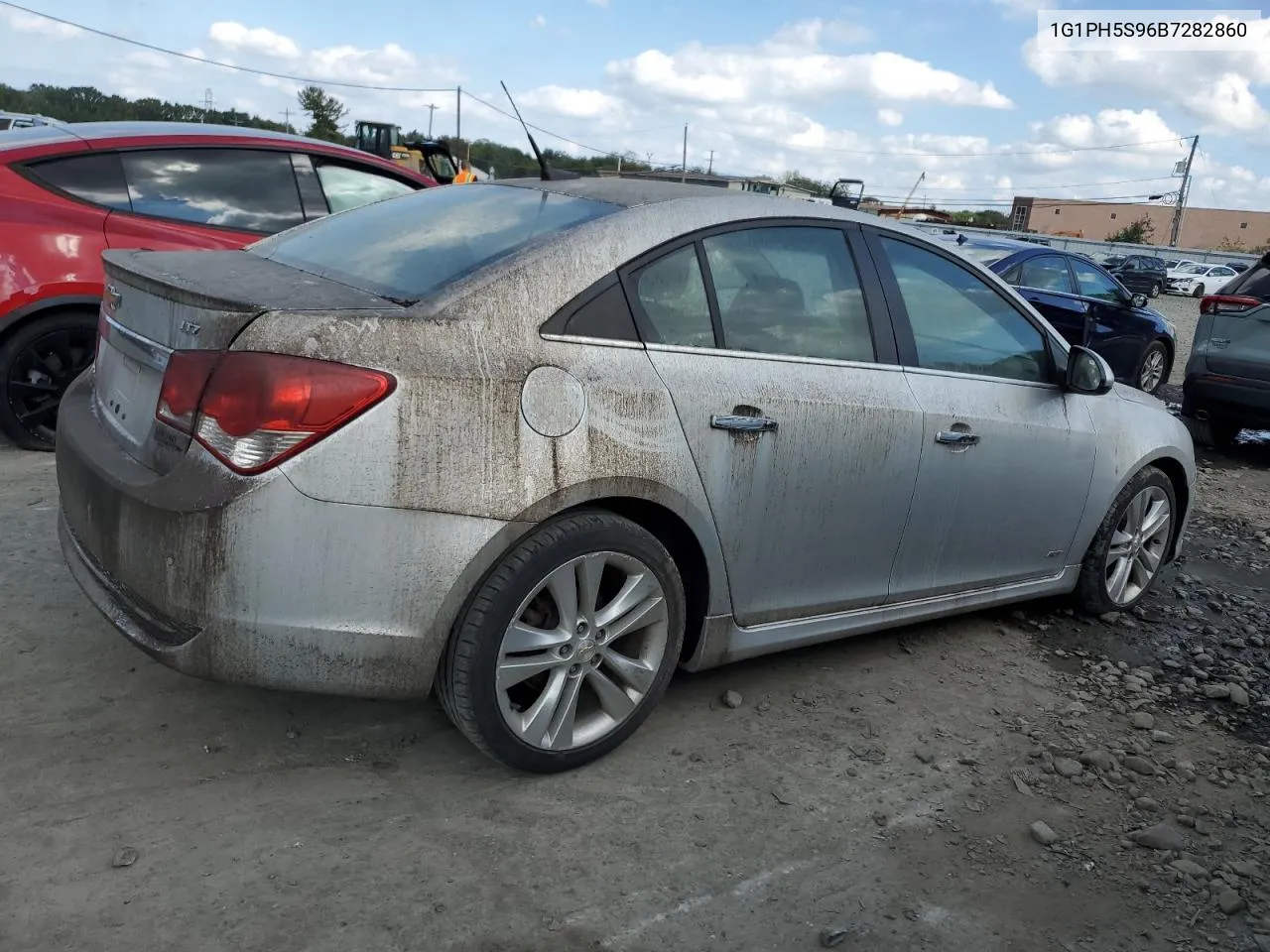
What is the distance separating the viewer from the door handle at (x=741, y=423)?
9.95 ft

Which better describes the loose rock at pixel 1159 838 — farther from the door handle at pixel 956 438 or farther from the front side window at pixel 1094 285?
the front side window at pixel 1094 285

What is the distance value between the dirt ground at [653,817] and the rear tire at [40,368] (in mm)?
1786

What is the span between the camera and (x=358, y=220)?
Answer: 3562mm

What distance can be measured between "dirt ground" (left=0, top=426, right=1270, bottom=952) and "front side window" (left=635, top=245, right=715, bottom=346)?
123 cm

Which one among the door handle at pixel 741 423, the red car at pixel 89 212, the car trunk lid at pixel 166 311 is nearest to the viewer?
the car trunk lid at pixel 166 311

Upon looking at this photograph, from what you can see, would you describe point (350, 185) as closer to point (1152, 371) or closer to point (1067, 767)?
point (1067, 767)

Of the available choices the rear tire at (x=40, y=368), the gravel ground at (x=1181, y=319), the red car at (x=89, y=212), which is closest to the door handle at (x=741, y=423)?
the red car at (x=89, y=212)

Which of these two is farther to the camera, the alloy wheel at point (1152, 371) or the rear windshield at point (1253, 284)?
the alloy wheel at point (1152, 371)

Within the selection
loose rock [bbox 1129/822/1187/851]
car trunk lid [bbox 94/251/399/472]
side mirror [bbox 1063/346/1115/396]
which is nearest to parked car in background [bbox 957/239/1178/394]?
side mirror [bbox 1063/346/1115/396]

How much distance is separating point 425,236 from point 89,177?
329 centimetres

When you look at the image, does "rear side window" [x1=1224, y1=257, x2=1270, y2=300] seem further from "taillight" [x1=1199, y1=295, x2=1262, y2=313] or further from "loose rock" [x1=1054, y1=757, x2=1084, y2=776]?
"loose rock" [x1=1054, y1=757, x2=1084, y2=776]

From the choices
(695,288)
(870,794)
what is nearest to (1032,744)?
(870,794)

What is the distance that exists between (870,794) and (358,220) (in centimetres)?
245

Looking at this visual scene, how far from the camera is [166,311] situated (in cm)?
268
